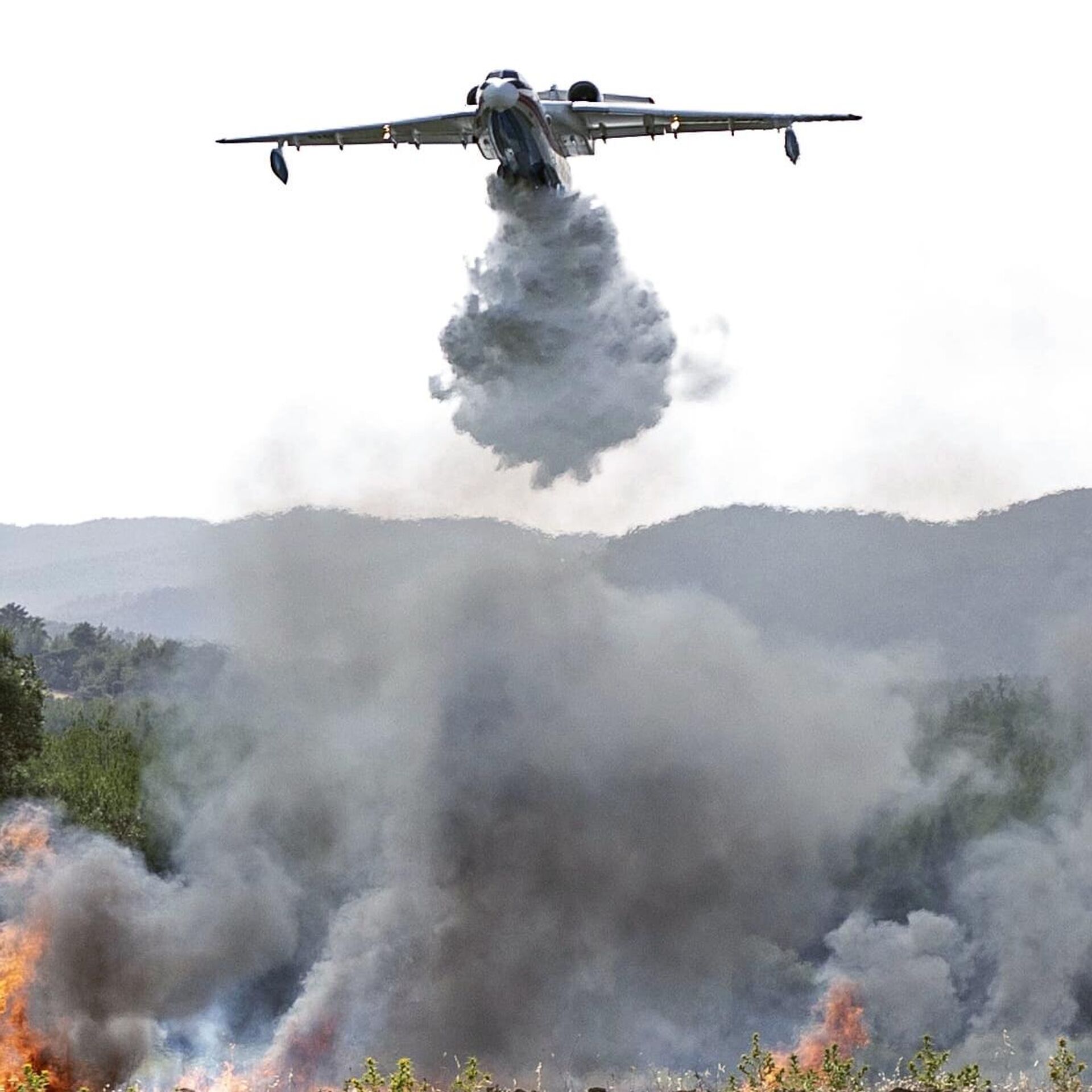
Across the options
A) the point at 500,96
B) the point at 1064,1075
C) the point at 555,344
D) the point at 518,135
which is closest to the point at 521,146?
the point at 518,135

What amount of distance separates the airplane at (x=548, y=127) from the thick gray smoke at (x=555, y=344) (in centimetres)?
103

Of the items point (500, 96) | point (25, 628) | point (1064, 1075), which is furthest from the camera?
point (25, 628)

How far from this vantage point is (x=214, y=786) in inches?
1960

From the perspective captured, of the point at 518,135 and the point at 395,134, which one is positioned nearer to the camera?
the point at 518,135

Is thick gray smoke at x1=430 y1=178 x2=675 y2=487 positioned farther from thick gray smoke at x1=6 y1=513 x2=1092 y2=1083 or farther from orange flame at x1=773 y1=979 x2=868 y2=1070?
orange flame at x1=773 y1=979 x2=868 y2=1070

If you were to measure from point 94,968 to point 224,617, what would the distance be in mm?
15084

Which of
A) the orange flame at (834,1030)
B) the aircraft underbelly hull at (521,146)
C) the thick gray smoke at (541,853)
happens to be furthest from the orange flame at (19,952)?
the aircraft underbelly hull at (521,146)

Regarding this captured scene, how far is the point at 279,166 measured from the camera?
157 feet

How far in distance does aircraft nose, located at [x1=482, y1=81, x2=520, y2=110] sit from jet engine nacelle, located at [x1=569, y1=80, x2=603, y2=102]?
14.5ft

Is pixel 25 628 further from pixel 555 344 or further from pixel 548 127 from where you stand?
pixel 548 127

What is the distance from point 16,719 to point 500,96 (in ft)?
91.8

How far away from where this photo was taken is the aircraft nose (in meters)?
43.5

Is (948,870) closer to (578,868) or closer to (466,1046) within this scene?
(578,868)

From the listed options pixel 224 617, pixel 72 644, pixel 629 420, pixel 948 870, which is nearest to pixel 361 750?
Answer: pixel 224 617
